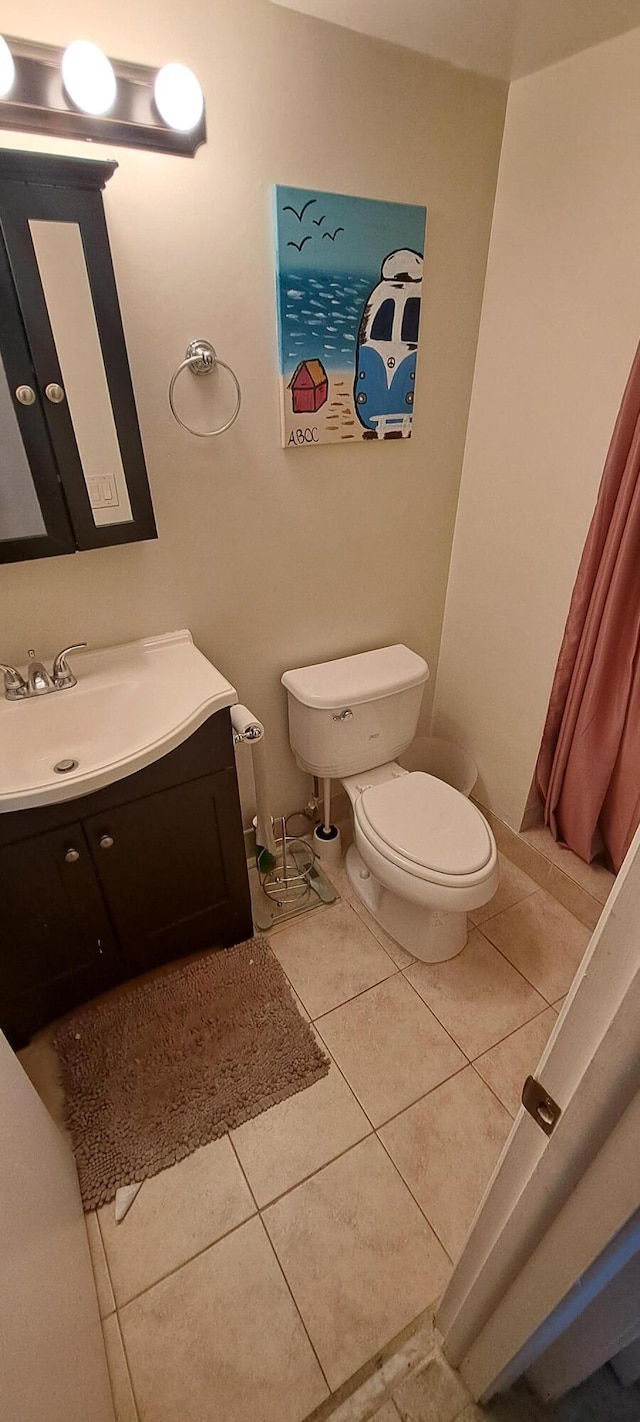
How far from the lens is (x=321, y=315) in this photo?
4.38 feet

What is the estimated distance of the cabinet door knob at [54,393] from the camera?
1125 mm

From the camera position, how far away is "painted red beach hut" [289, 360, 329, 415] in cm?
137

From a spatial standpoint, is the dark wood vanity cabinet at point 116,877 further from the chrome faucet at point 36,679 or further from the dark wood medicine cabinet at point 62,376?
the dark wood medicine cabinet at point 62,376

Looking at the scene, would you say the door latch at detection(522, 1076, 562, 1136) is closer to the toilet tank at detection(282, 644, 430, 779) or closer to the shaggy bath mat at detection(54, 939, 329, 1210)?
the shaggy bath mat at detection(54, 939, 329, 1210)

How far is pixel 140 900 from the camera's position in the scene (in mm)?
1402

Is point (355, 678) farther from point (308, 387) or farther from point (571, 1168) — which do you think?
point (571, 1168)

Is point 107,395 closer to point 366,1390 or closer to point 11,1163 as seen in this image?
point 11,1163

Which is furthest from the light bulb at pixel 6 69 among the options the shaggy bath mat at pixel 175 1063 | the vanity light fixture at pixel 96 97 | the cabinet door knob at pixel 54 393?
the shaggy bath mat at pixel 175 1063

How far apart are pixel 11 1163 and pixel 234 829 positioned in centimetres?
80

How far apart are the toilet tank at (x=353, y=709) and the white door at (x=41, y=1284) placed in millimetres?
1036

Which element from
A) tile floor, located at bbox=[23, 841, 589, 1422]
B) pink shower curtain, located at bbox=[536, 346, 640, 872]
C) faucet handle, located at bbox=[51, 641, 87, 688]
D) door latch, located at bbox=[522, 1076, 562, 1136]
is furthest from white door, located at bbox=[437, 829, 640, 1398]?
faucet handle, located at bbox=[51, 641, 87, 688]

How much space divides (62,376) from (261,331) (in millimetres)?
462

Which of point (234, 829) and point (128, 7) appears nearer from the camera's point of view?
point (128, 7)

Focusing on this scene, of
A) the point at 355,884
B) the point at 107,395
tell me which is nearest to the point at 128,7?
the point at 107,395
